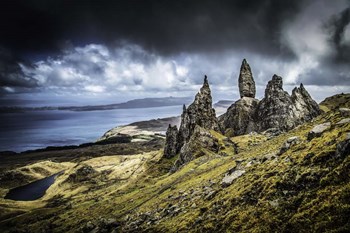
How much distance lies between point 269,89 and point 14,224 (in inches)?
6820

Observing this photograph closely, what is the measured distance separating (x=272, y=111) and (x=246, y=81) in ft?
109

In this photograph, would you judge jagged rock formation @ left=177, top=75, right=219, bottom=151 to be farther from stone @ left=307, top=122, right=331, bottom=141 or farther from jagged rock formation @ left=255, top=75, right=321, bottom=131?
stone @ left=307, top=122, right=331, bottom=141

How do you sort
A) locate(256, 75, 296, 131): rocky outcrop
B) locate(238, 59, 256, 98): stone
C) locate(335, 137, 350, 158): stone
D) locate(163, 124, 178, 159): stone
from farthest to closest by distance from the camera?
locate(238, 59, 256, 98): stone, locate(163, 124, 178, 159): stone, locate(256, 75, 296, 131): rocky outcrop, locate(335, 137, 350, 158): stone

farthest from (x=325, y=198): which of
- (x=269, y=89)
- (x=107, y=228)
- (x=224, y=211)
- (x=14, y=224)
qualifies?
(x=14, y=224)

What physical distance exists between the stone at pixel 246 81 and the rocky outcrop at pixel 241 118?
6.86 meters

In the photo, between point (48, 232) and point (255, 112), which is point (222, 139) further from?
point (48, 232)

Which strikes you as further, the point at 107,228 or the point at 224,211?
the point at 107,228

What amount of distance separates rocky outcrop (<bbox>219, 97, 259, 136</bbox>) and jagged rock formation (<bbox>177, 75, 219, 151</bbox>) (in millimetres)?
15280

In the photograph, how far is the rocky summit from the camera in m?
168

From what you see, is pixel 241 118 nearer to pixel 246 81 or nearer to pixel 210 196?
pixel 246 81

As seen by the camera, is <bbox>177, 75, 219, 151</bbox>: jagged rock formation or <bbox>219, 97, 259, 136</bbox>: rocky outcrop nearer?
<bbox>177, 75, 219, 151</bbox>: jagged rock formation

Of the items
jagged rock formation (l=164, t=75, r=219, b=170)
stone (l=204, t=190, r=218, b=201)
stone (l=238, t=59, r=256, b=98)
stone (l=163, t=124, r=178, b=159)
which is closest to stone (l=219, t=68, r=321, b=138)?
stone (l=238, t=59, r=256, b=98)

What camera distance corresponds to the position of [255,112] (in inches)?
7077

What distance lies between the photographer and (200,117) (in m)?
172
